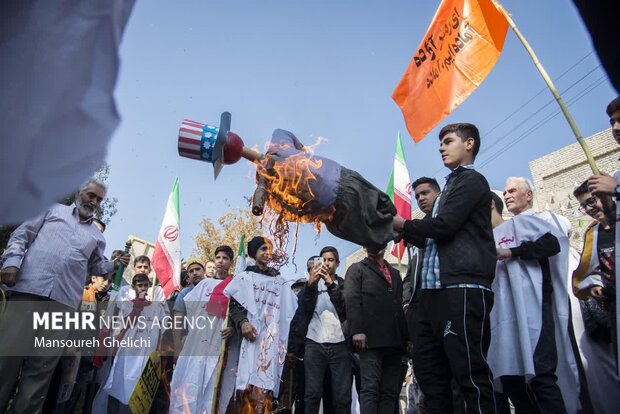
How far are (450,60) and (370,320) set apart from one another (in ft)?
9.56

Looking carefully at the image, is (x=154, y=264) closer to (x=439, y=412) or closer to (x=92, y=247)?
(x=92, y=247)

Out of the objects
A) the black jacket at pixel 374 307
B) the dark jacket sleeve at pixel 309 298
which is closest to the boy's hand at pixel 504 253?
the black jacket at pixel 374 307

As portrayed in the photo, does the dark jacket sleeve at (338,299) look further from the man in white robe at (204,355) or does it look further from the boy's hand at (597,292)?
the boy's hand at (597,292)

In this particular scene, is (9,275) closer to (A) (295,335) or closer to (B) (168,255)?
(A) (295,335)

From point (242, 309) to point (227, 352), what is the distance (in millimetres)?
490

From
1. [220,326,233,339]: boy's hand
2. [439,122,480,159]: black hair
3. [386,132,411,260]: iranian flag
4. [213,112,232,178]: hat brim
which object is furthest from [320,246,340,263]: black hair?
[213,112,232,178]: hat brim

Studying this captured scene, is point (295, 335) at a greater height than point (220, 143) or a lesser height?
lesser

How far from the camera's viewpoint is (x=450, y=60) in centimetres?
544

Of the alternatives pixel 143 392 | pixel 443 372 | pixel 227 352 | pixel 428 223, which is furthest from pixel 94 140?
pixel 143 392

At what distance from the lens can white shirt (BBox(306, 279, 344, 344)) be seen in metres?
5.48

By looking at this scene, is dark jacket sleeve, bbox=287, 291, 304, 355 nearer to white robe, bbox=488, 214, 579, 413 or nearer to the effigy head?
white robe, bbox=488, 214, 579, 413

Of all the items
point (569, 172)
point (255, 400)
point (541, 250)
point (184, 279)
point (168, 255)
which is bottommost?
point (255, 400)

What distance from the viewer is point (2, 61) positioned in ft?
2.81

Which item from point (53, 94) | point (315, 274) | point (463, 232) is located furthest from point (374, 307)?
point (53, 94)
